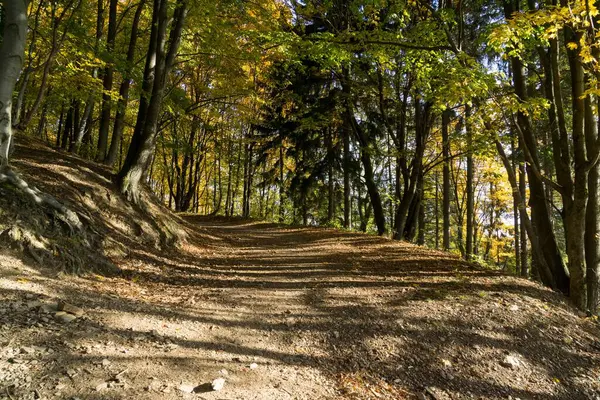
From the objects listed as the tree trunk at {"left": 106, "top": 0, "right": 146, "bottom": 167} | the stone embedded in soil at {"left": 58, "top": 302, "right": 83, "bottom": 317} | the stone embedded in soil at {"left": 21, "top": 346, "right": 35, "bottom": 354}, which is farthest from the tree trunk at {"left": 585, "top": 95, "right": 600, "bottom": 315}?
the tree trunk at {"left": 106, "top": 0, "right": 146, "bottom": 167}

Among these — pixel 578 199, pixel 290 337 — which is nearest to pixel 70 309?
pixel 290 337

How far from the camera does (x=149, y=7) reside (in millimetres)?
13820

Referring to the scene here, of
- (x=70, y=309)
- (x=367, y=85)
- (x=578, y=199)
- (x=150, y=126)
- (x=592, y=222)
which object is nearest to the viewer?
(x=70, y=309)

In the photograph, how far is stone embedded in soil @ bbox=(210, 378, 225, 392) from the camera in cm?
288

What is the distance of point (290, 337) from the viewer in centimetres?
416

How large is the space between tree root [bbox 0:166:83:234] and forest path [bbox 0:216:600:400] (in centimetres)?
101

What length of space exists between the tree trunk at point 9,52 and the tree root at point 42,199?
404 millimetres

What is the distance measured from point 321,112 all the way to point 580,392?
11.7 meters

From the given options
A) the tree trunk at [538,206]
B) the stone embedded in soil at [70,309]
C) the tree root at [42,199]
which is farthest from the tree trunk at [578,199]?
the tree root at [42,199]

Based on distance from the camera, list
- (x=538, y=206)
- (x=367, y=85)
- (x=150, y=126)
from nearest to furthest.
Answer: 1. (x=538, y=206)
2. (x=150, y=126)
3. (x=367, y=85)

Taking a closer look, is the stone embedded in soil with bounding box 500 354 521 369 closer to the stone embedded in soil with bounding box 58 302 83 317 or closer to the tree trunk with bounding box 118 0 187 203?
the stone embedded in soil with bounding box 58 302 83 317

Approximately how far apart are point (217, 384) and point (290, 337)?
1.37 metres

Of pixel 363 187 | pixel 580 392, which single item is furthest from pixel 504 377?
pixel 363 187

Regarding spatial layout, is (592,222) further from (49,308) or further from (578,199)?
(49,308)
